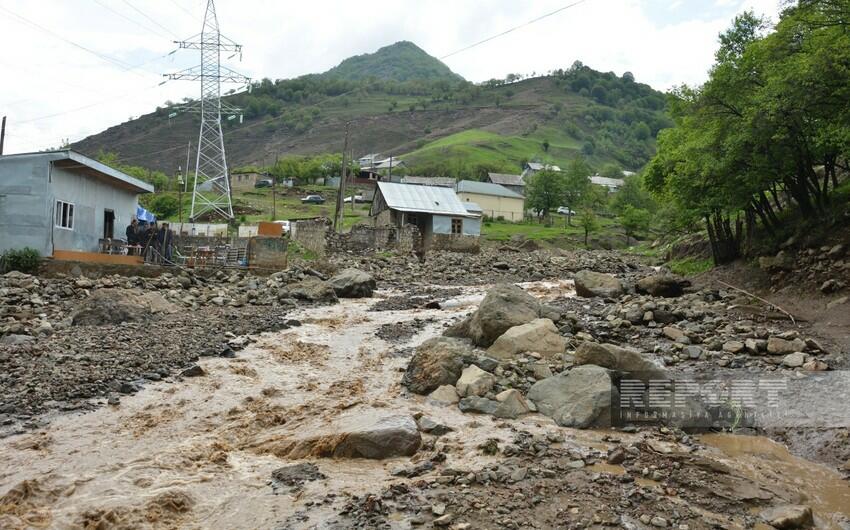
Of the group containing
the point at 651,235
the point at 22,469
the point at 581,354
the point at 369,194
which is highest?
the point at 369,194

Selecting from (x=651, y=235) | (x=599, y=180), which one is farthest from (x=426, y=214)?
(x=599, y=180)

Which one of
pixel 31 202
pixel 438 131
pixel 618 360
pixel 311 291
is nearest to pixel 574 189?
pixel 311 291

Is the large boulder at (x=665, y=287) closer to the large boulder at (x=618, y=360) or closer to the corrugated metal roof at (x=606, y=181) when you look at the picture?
the large boulder at (x=618, y=360)

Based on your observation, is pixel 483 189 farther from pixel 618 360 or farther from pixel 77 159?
pixel 618 360

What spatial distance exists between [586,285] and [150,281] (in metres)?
15.4

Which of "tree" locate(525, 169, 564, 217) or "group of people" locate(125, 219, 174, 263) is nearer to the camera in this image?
Result: "group of people" locate(125, 219, 174, 263)

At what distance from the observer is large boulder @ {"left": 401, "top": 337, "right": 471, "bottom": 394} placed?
10.1 meters

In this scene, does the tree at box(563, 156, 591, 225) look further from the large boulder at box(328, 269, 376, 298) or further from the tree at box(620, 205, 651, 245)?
the large boulder at box(328, 269, 376, 298)

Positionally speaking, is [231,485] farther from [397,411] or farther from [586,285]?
[586,285]

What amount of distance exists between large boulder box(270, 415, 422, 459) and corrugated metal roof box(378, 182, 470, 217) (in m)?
36.5

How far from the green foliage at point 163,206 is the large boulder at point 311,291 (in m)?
48.5

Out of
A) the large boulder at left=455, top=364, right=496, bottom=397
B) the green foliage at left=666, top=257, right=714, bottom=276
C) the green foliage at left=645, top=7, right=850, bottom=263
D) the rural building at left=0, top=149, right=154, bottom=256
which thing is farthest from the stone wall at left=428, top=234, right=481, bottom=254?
the large boulder at left=455, top=364, right=496, bottom=397

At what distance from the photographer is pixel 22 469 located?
22.2 feet

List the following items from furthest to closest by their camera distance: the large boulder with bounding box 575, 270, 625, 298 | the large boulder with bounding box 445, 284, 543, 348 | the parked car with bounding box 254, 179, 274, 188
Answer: the parked car with bounding box 254, 179, 274, 188 < the large boulder with bounding box 575, 270, 625, 298 < the large boulder with bounding box 445, 284, 543, 348
